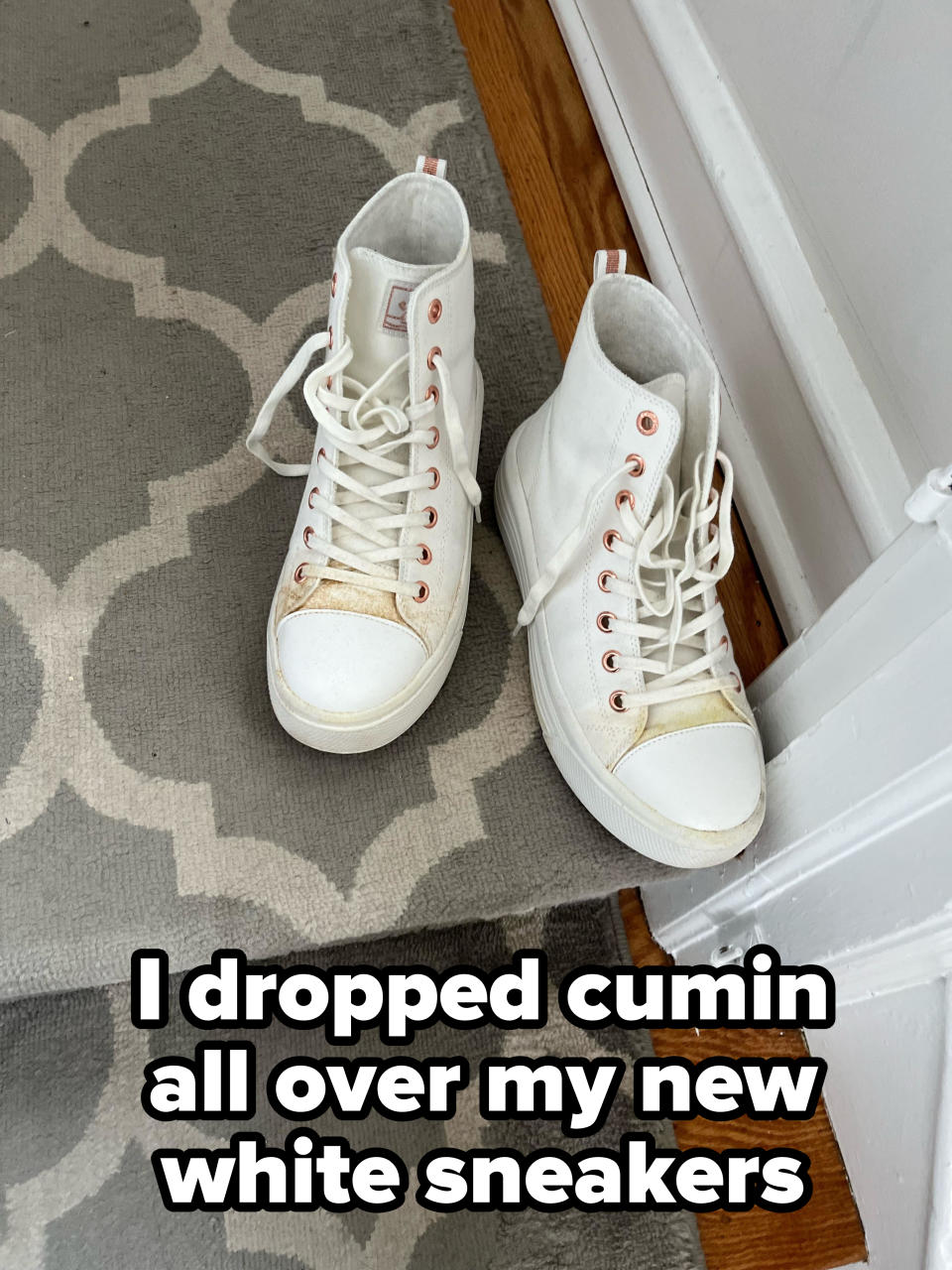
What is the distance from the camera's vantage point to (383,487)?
0.64 meters

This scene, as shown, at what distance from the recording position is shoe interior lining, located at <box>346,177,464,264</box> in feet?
2.10

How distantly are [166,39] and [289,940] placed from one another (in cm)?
91

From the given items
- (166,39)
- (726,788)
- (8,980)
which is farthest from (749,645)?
(166,39)

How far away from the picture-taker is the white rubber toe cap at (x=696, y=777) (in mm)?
599

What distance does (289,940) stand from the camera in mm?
630

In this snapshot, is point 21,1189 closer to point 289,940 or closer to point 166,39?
point 289,940

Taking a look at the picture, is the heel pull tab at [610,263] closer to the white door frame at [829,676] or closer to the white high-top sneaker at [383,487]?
the white high-top sneaker at [383,487]

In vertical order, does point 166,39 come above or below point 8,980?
above

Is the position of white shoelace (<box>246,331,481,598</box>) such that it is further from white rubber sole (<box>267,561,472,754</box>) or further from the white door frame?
the white door frame

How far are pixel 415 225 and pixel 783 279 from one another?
1.00ft

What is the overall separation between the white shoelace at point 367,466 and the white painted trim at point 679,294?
12.2 inches

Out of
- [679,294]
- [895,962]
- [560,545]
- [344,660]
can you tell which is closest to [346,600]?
[344,660]

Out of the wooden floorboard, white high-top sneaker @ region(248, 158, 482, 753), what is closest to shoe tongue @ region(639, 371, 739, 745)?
white high-top sneaker @ region(248, 158, 482, 753)

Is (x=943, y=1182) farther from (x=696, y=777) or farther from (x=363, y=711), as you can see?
(x=363, y=711)
